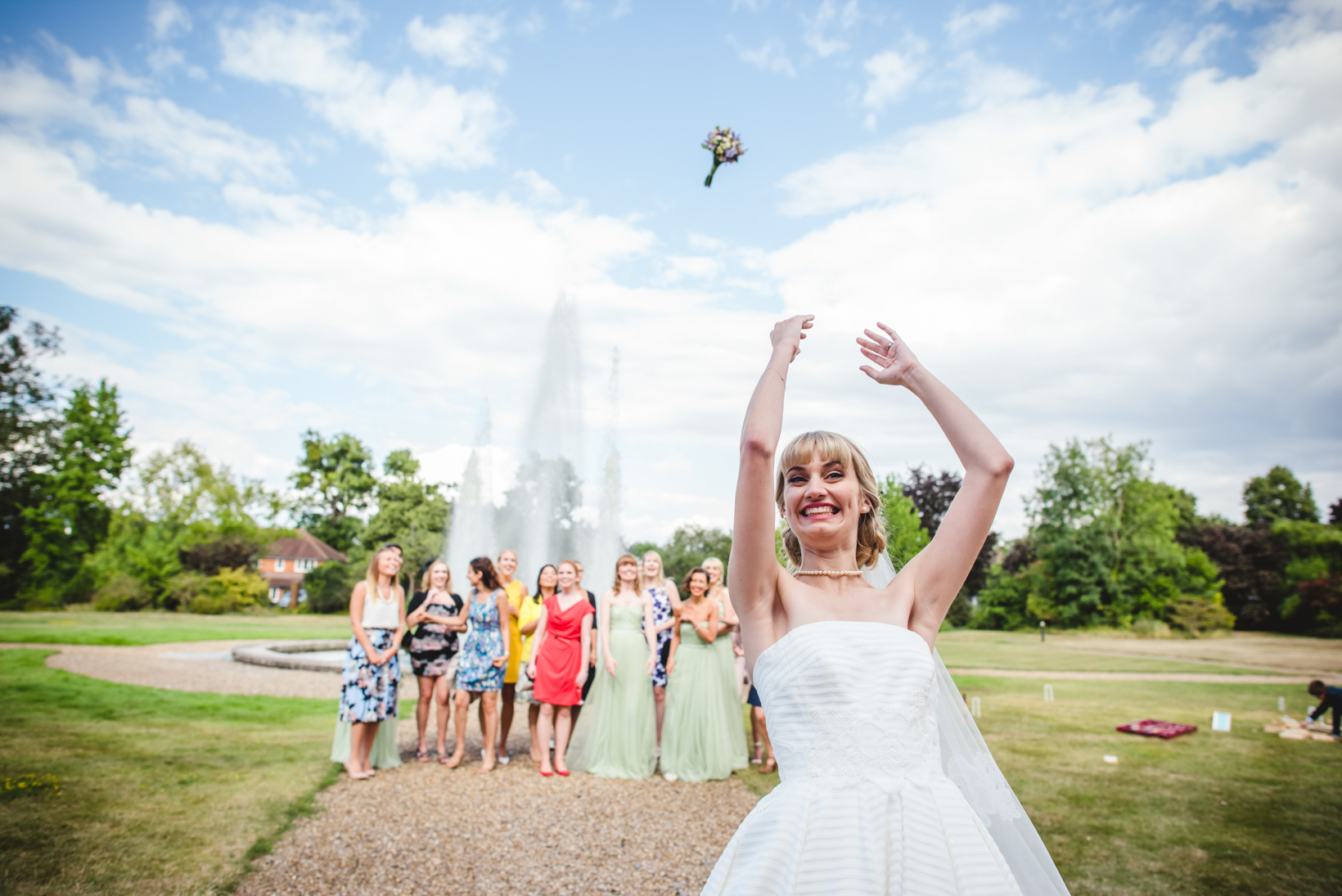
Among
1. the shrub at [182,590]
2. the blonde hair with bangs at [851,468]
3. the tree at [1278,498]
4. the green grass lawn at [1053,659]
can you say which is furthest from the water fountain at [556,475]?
the tree at [1278,498]

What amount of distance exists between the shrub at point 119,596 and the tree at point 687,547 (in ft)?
89.9

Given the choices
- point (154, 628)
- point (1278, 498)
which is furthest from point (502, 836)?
point (1278, 498)

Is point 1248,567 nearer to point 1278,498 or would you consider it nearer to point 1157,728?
point 1278,498

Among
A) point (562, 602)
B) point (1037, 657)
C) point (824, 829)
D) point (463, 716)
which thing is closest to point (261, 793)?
point (463, 716)

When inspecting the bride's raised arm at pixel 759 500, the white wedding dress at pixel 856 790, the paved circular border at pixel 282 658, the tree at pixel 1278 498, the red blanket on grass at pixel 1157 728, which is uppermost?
the tree at pixel 1278 498

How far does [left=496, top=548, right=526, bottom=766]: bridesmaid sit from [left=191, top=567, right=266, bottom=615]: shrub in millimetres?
36329

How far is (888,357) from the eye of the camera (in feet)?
7.62

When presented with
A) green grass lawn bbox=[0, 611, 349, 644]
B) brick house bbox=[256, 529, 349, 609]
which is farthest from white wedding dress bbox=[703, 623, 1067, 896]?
brick house bbox=[256, 529, 349, 609]

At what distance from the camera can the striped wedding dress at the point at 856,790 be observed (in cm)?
166

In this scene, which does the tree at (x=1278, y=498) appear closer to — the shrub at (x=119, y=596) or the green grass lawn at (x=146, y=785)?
the green grass lawn at (x=146, y=785)

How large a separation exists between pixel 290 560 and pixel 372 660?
2343 inches

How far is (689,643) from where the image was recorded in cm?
895

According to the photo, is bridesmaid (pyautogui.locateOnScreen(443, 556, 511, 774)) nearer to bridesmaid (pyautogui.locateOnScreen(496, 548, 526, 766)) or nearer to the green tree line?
bridesmaid (pyautogui.locateOnScreen(496, 548, 526, 766))

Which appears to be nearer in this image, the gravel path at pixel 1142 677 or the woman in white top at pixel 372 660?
the woman in white top at pixel 372 660
